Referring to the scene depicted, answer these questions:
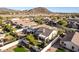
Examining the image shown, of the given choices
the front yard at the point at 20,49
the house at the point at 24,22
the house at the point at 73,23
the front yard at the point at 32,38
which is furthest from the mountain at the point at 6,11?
the house at the point at 73,23

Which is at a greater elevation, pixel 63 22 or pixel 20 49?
pixel 63 22

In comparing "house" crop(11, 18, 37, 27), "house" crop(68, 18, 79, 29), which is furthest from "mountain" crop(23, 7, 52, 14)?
"house" crop(68, 18, 79, 29)

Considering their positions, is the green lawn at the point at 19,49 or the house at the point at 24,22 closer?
the green lawn at the point at 19,49

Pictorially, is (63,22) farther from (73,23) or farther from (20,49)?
(20,49)

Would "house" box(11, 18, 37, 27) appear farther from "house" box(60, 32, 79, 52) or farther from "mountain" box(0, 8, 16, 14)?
"house" box(60, 32, 79, 52)

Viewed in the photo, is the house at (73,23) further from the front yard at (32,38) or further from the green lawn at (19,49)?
the green lawn at (19,49)

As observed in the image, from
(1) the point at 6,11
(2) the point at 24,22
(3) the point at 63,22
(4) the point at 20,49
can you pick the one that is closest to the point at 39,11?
(2) the point at 24,22
